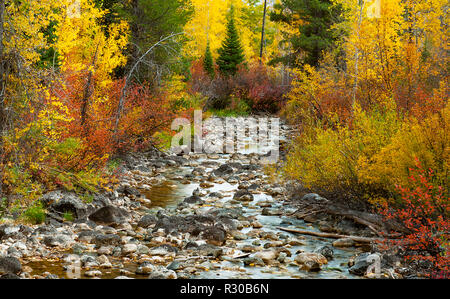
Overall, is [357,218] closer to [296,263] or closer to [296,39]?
[296,263]

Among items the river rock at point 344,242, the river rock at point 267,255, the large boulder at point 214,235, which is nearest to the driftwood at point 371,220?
the river rock at point 344,242

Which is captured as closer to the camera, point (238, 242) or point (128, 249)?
point (128, 249)

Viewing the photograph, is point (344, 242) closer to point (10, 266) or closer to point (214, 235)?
point (214, 235)

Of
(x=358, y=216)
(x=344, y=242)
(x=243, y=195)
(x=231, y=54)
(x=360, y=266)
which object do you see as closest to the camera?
(x=360, y=266)

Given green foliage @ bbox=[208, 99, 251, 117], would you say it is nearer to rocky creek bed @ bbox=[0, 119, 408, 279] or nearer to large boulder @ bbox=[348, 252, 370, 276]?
rocky creek bed @ bbox=[0, 119, 408, 279]

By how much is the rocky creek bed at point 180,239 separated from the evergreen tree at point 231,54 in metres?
20.4

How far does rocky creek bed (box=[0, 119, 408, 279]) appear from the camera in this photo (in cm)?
602

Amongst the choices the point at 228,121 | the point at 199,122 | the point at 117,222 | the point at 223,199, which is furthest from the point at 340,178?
the point at 228,121

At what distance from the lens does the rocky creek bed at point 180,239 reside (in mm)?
6020

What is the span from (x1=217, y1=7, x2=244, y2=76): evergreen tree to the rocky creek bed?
66.9ft

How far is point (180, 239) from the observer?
290 inches

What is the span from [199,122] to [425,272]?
14168 millimetres

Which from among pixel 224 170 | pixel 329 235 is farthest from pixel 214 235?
pixel 224 170

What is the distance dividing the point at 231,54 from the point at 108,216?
24.1m
